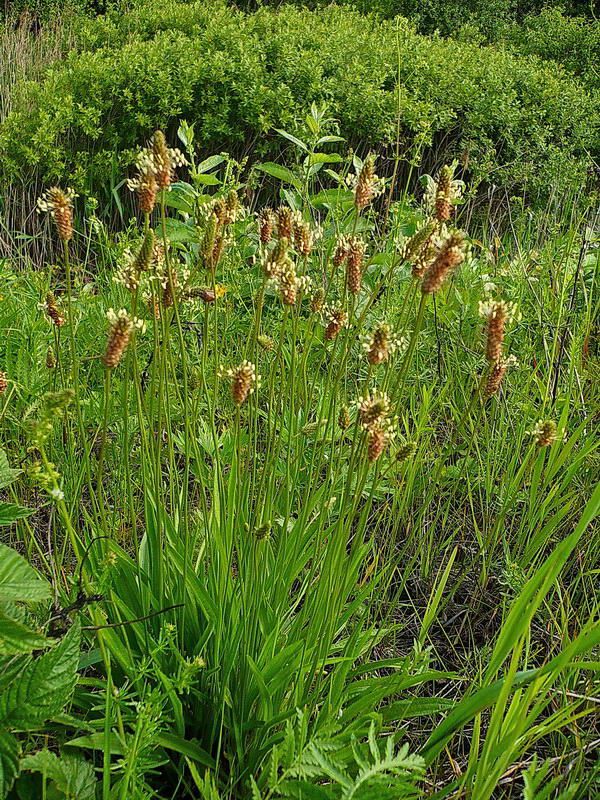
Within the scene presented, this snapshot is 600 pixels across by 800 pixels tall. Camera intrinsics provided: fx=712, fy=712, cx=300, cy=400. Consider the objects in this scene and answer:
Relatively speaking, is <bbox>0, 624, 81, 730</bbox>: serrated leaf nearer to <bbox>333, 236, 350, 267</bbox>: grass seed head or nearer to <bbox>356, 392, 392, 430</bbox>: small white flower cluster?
<bbox>356, 392, 392, 430</bbox>: small white flower cluster

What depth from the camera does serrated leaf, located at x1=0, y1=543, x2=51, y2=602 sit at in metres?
1.04

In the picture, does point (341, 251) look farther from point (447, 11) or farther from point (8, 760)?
point (447, 11)

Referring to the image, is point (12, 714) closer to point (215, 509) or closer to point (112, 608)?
point (112, 608)

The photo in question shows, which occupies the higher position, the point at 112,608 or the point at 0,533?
the point at 112,608

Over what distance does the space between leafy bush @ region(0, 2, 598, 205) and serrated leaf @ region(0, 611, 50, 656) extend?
12.5ft

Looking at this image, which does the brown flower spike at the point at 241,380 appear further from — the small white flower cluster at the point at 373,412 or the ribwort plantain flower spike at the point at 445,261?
the ribwort plantain flower spike at the point at 445,261

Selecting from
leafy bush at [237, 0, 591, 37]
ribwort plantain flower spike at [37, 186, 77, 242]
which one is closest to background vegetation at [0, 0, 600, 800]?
ribwort plantain flower spike at [37, 186, 77, 242]

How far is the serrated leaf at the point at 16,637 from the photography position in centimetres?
104

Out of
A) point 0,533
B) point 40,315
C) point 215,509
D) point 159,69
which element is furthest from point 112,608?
point 159,69

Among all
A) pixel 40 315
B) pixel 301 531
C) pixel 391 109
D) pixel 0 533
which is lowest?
pixel 0 533

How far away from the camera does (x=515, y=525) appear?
227 cm

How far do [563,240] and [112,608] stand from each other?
266 centimetres

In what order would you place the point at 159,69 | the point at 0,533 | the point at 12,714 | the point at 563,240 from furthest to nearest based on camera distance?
the point at 159,69 → the point at 563,240 → the point at 0,533 → the point at 12,714

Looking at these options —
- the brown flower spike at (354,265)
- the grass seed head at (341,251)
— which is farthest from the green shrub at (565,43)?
the brown flower spike at (354,265)
